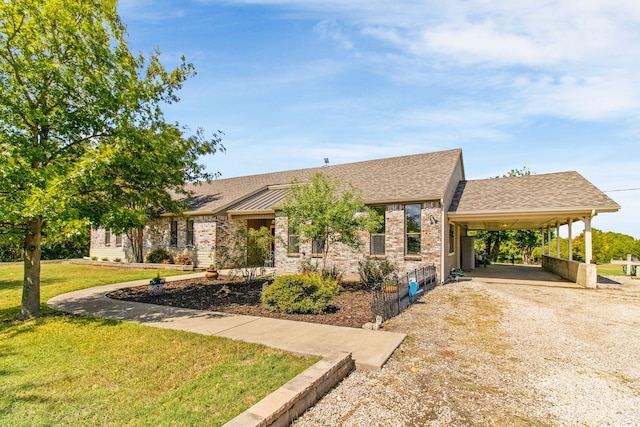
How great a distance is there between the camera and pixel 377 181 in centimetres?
1634

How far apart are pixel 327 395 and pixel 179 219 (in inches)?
716

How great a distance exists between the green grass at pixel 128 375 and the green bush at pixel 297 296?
2.32 metres

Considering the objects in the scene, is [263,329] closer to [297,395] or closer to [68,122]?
[297,395]

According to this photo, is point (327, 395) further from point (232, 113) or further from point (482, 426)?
point (232, 113)

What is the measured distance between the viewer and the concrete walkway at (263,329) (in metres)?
5.30

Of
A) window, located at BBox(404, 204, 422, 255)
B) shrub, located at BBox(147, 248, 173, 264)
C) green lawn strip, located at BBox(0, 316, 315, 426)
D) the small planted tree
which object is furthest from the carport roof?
shrub, located at BBox(147, 248, 173, 264)

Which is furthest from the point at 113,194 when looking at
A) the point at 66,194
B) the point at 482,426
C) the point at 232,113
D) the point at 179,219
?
the point at 179,219

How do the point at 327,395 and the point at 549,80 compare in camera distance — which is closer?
the point at 327,395

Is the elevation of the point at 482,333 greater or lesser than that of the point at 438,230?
lesser

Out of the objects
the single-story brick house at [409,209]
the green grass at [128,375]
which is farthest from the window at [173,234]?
the green grass at [128,375]

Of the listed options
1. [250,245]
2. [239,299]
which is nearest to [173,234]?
[250,245]

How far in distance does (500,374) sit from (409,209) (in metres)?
9.65

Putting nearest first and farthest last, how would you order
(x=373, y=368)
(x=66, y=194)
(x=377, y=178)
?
1. (x=373, y=368)
2. (x=66, y=194)
3. (x=377, y=178)

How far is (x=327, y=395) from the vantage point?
4.03 meters
